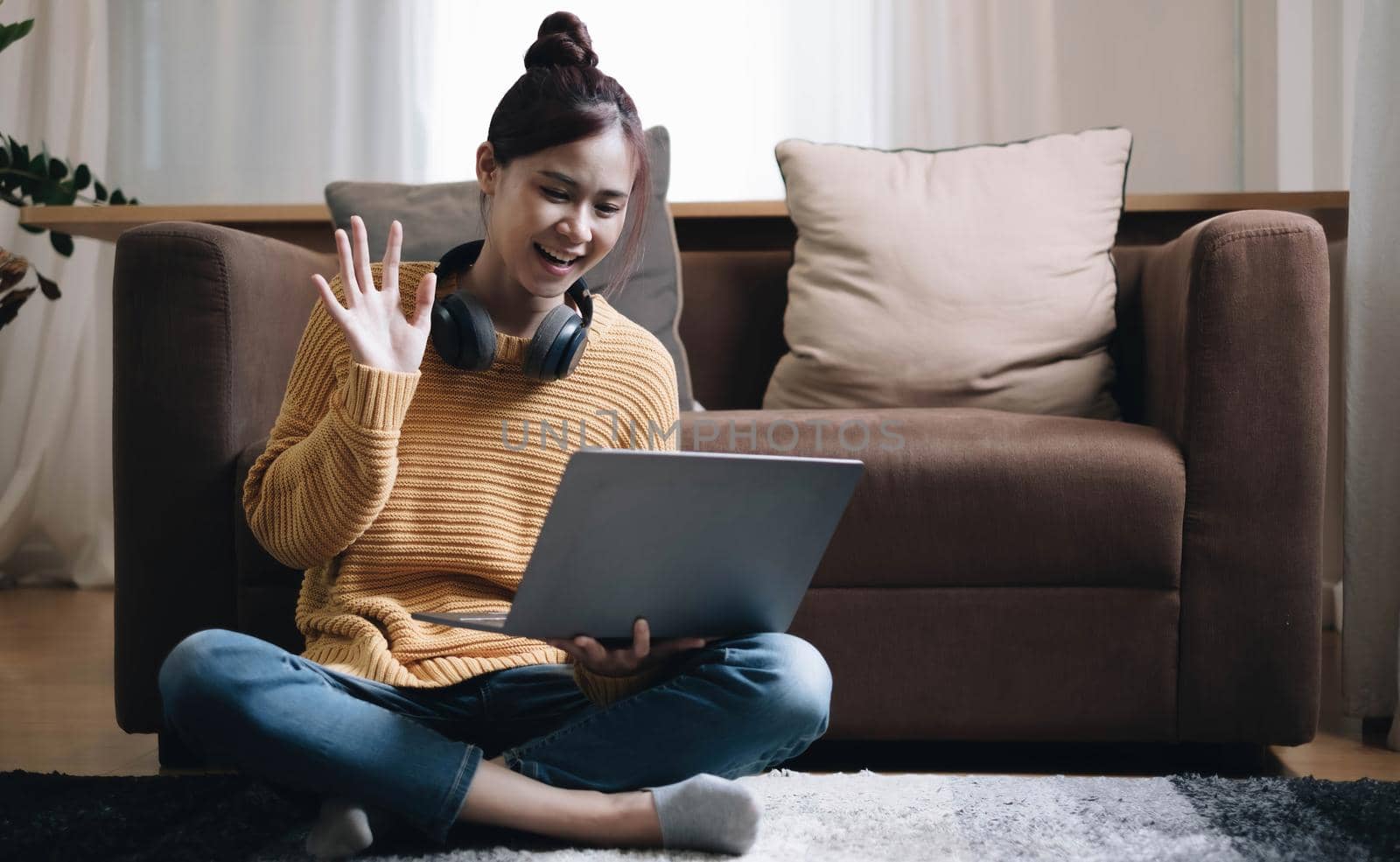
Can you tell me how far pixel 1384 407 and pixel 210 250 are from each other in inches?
58.8

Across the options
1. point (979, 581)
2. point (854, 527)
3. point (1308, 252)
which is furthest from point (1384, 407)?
point (854, 527)

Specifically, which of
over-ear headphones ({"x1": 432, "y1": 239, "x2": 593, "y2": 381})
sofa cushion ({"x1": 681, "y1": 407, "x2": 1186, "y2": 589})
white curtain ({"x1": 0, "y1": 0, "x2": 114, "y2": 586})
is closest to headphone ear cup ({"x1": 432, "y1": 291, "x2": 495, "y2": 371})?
over-ear headphones ({"x1": 432, "y1": 239, "x2": 593, "y2": 381})

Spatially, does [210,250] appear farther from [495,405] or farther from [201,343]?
[495,405]

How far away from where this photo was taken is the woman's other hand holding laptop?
1026mm

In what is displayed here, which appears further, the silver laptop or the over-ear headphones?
the over-ear headphones

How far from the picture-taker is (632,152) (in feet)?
3.99

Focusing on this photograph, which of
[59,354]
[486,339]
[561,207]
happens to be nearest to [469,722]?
[486,339]

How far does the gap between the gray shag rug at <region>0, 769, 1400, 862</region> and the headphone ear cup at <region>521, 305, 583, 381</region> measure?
0.43 m

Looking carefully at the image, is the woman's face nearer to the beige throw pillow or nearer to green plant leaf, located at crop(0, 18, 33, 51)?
the beige throw pillow

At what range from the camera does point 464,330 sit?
1156mm

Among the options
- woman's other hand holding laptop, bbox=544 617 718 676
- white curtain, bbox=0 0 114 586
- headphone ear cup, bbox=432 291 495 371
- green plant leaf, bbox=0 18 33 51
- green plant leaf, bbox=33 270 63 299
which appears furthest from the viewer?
white curtain, bbox=0 0 114 586

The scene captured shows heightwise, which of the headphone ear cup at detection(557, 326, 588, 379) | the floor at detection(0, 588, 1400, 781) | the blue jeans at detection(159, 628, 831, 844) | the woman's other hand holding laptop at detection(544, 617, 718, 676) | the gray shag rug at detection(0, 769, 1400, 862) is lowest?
the floor at detection(0, 588, 1400, 781)

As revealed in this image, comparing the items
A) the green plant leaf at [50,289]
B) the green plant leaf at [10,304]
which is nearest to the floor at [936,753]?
the green plant leaf at [10,304]

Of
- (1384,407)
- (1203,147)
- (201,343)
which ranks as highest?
(1203,147)
